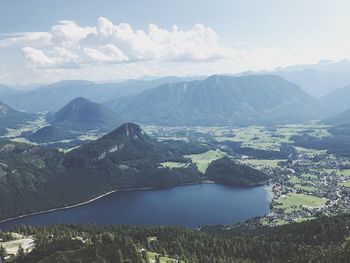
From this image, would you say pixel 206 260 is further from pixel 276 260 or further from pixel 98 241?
pixel 98 241

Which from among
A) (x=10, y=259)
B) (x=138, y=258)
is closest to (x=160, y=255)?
(x=138, y=258)

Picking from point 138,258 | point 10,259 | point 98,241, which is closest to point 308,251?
point 138,258

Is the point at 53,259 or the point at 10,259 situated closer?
the point at 53,259

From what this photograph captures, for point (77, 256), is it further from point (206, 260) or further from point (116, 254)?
point (206, 260)

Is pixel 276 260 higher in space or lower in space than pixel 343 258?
lower

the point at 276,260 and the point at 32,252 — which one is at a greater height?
the point at 32,252

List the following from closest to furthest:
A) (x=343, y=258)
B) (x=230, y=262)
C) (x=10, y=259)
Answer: (x=343, y=258) → (x=10, y=259) → (x=230, y=262)

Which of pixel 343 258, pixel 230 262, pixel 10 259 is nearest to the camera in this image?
pixel 343 258
